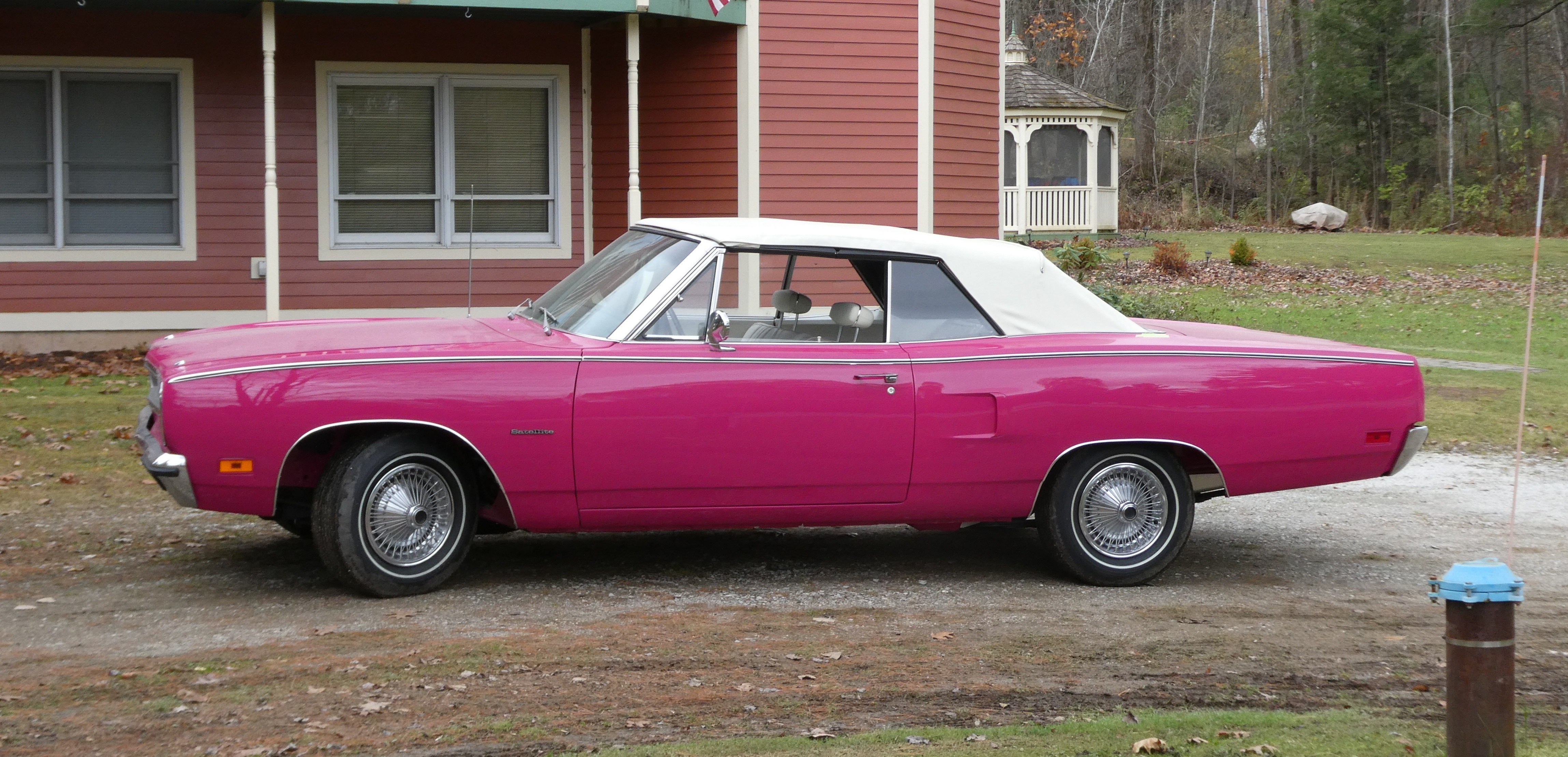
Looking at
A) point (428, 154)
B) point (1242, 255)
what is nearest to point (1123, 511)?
point (428, 154)

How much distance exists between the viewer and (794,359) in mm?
6207

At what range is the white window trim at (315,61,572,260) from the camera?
14.8m

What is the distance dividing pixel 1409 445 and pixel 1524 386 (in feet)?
7.73

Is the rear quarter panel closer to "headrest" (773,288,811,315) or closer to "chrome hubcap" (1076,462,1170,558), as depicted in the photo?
"chrome hubcap" (1076,462,1170,558)

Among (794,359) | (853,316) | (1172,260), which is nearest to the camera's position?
(794,359)

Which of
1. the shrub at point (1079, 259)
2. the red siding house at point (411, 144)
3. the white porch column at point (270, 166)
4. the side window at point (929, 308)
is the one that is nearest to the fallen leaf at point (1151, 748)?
Answer: the side window at point (929, 308)

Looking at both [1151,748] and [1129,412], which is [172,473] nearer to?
[1151,748]

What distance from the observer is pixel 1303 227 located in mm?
40031

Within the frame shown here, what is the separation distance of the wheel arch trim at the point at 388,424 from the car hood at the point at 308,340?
280 millimetres

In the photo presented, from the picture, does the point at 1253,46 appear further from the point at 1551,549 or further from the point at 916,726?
the point at 916,726

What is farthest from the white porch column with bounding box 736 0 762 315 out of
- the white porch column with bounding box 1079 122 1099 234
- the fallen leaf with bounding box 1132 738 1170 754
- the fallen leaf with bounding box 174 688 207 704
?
the white porch column with bounding box 1079 122 1099 234

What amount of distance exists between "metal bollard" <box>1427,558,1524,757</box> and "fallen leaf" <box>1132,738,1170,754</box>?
0.79 metres

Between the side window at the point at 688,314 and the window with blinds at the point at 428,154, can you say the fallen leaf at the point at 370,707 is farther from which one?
the window with blinds at the point at 428,154

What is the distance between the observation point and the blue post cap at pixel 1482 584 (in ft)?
13.3
